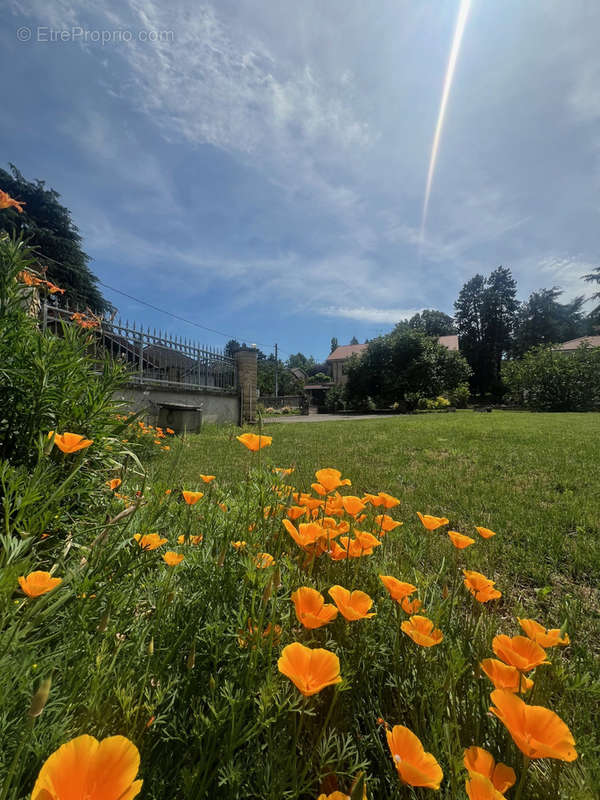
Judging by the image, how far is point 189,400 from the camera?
8.21 meters

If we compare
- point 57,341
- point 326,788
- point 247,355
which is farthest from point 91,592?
point 247,355

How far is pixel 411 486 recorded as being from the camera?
355 centimetres

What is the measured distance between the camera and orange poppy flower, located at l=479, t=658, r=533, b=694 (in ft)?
2.30

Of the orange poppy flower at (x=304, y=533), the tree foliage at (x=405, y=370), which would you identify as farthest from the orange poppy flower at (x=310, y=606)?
the tree foliage at (x=405, y=370)

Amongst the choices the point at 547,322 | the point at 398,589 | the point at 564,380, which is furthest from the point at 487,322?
the point at 398,589

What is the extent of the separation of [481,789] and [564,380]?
2148cm

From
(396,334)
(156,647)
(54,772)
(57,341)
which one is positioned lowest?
(156,647)

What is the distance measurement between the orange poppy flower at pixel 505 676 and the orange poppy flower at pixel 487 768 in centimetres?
15

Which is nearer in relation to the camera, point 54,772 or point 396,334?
point 54,772

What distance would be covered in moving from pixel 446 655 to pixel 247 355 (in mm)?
9184

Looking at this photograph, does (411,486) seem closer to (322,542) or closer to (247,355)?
(322,542)

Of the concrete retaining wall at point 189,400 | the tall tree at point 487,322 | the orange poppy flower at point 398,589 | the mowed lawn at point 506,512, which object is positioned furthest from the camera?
the tall tree at point 487,322

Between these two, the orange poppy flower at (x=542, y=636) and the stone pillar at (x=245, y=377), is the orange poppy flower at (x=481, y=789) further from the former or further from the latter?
the stone pillar at (x=245, y=377)

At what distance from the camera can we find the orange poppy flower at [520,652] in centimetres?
66
